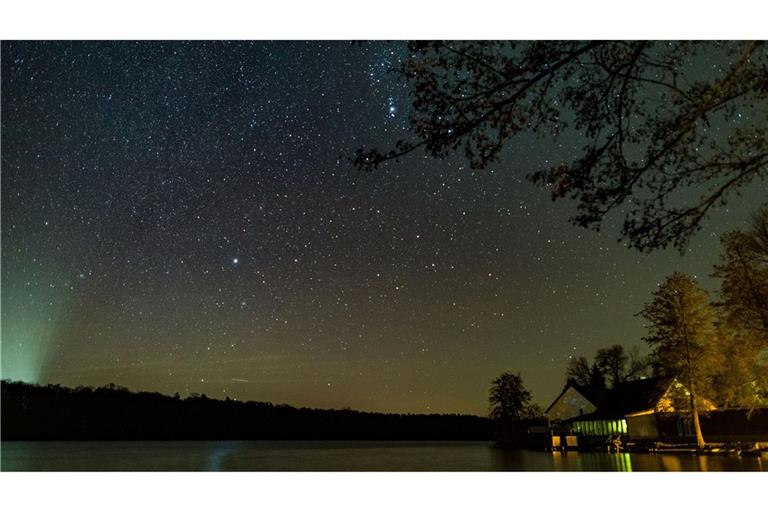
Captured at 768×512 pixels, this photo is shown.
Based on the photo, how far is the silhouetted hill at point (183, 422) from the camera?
142 feet

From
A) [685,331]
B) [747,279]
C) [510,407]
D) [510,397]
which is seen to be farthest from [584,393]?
[747,279]

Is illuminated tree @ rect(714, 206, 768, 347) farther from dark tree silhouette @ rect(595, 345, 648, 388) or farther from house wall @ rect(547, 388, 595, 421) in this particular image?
dark tree silhouette @ rect(595, 345, 648, 388)

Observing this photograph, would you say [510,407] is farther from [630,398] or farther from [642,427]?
[642,427]

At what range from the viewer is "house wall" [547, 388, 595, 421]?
31.9m

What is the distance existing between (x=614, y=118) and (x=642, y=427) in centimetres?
2483

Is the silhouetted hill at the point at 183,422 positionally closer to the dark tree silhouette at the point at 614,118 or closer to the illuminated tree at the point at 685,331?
the illuminated tree at the point at 685,331

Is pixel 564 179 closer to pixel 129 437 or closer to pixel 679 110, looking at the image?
pixel 679 110

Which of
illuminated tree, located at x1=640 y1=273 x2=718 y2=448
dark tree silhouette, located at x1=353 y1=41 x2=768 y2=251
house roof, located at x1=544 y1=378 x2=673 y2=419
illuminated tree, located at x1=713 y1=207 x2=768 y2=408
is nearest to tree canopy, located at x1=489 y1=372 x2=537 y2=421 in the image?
house roof, located at x1=544 y1=378 x2=673 y2=419

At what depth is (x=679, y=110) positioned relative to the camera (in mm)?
5320

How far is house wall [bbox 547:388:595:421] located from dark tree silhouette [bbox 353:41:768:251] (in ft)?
91.4

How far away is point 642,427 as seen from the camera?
2731cm

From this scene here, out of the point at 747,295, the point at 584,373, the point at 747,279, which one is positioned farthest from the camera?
the point at 584,373
